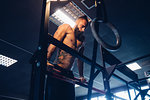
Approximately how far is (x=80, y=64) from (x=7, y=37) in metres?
2.77

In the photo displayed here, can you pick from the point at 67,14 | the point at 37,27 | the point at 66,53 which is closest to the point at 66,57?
the point at 66,53

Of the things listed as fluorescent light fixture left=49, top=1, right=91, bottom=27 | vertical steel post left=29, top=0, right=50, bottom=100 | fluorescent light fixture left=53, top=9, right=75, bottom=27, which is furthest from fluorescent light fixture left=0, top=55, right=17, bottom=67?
vertical steel post left=29, top=0, right=50, bottom=100

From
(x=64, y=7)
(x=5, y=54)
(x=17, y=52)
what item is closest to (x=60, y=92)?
(x=64, y=7)

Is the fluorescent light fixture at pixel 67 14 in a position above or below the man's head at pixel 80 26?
above

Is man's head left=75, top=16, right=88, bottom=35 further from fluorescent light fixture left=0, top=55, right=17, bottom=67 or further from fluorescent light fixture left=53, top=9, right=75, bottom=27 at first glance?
fluorescent light fixture left=0, top=55, right=17, bottom=67

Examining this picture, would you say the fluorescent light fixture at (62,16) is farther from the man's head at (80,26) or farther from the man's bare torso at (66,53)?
the man's bare torso at (66,53)

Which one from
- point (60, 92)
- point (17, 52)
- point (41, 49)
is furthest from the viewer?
point (17, 52)

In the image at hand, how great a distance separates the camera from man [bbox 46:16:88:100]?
4.66 feet

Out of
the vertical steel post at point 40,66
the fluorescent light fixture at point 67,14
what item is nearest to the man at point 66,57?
the vertical steel post at point 40,66

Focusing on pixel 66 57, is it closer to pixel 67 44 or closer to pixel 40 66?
pixel 67 44

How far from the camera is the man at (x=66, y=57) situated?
1.42 metres

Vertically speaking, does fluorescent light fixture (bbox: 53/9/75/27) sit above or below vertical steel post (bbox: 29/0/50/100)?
above

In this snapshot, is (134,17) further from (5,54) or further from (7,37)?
(5,54)

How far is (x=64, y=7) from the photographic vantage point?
3.22 metres
